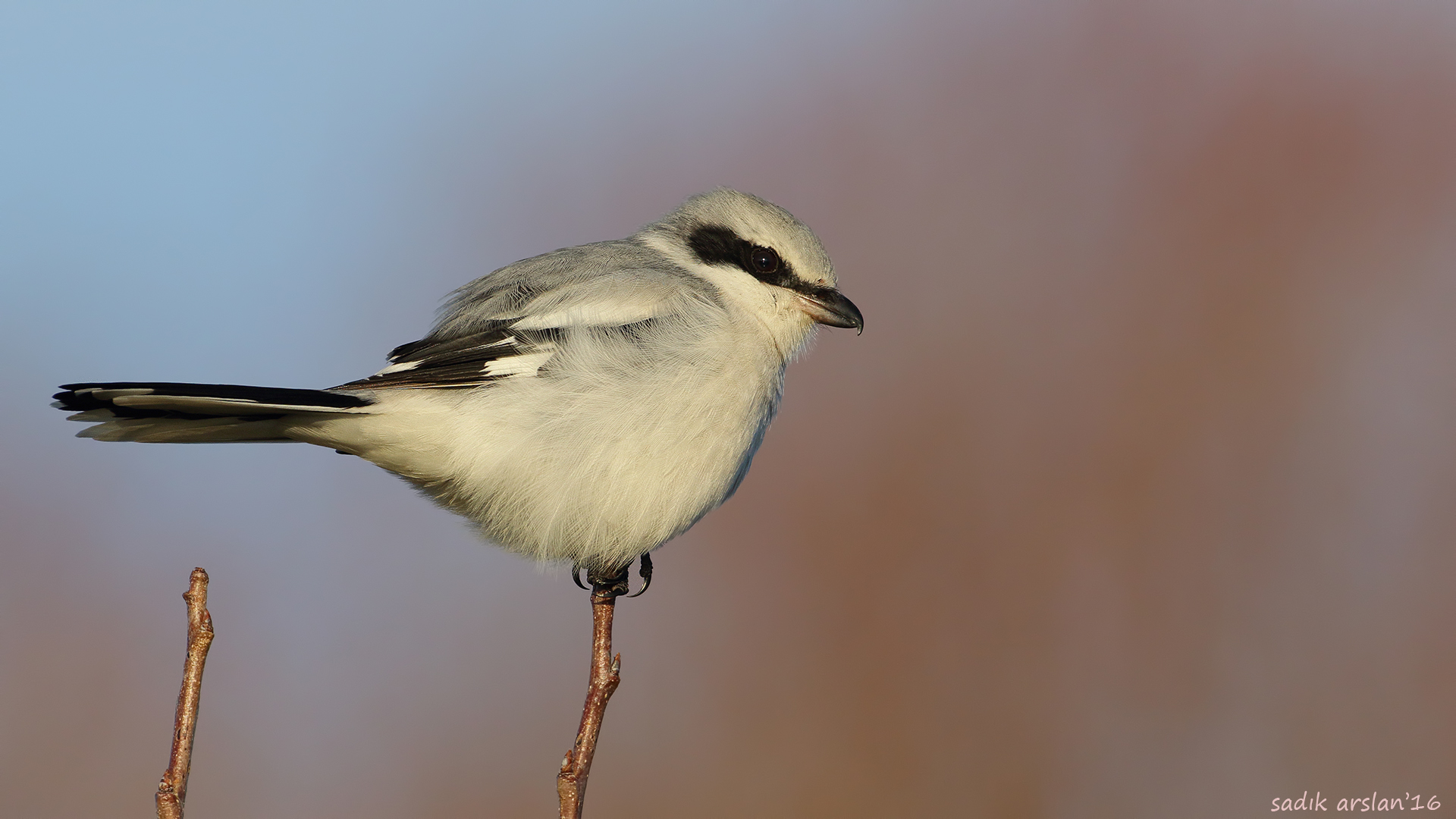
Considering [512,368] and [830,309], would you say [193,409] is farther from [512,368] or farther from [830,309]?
[830,309]

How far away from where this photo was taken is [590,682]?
A: 5.51 ft

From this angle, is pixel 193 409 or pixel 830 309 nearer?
pixel 193 409

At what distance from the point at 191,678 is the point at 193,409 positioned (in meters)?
0.79

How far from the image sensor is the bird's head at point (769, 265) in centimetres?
251

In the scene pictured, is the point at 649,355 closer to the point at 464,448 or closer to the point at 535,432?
the point at 535,432

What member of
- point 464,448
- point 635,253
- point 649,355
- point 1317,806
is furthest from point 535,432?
point 1317,806

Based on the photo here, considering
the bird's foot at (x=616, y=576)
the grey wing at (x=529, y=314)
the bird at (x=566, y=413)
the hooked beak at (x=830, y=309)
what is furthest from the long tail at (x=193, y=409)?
the hooked beak at (x=830, y=309)

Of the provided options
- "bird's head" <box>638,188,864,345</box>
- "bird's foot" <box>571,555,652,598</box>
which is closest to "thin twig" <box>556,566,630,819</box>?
"bird's foot" <box>571,555,652,598</box>

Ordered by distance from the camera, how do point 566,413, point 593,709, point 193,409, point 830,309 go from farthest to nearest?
point 830,309 < point 566,413 < point 193,409 < point 593,709

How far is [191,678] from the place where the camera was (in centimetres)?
121

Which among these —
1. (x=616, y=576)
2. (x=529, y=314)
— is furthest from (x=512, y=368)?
(x=616, y=576)

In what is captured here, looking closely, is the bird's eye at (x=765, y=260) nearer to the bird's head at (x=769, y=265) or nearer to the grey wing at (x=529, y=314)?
the bird's head at (x=769, y=265)

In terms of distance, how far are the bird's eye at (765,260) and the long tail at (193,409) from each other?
0.99m

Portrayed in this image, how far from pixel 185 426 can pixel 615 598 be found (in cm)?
87
